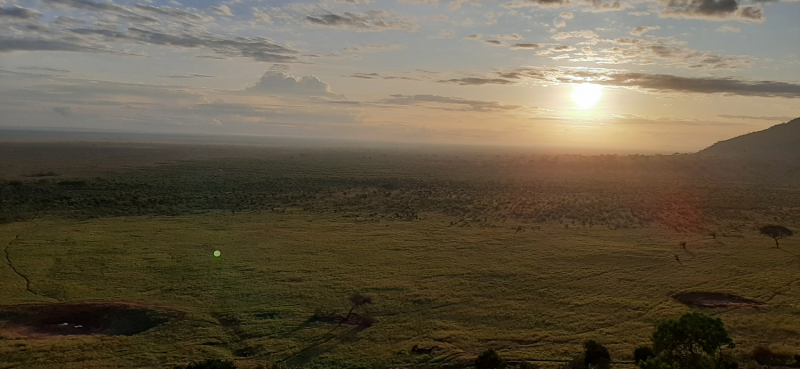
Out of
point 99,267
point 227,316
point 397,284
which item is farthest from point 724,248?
point 99,267

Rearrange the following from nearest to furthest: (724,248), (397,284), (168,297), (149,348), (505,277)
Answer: (149,348)
(168,297)
(397,284)
(505,277)
(724,248)

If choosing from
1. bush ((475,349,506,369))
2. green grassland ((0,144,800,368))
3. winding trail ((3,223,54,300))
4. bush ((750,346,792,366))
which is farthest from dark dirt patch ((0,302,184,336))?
bush ((750,346,792,366))

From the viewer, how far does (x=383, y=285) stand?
30672mm

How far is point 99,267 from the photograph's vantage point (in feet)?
110

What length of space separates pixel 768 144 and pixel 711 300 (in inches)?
7066

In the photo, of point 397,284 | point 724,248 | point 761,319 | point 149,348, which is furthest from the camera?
point 724,248

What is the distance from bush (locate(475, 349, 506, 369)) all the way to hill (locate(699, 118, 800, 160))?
16641 cm

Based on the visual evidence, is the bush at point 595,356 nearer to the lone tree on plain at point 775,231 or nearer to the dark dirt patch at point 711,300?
the dark dirt patch at point 711,300

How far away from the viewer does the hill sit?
502ft

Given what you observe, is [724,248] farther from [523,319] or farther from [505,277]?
[523,319]

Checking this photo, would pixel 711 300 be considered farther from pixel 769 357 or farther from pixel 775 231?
pixel 775 231

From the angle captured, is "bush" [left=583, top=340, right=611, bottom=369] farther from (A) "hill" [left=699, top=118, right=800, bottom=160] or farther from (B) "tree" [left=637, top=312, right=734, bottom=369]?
(A) "hill" [left=699, top=118, right=800, bottom=160]

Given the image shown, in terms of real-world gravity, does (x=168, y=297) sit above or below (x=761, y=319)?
below

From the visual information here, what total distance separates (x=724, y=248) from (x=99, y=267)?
2035 inches
